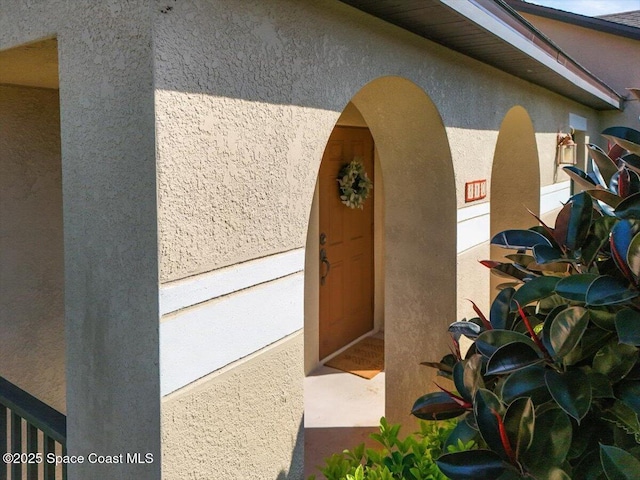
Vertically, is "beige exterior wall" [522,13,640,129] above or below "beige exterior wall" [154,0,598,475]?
above

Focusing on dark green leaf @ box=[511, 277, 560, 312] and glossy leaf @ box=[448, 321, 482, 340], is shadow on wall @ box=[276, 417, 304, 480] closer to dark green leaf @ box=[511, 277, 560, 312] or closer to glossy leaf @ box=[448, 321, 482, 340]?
glossy leaf @ box=[448, 321, 482, 340]

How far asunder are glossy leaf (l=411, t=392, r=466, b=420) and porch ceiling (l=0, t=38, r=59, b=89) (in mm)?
2122

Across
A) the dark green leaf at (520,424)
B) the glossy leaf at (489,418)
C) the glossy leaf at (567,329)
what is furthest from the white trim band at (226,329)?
the glossy leaf at (567,329)

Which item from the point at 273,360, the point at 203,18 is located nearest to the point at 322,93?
the point at 203,18

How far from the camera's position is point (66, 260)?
2.38 meters

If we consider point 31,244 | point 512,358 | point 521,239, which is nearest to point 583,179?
point 521,239

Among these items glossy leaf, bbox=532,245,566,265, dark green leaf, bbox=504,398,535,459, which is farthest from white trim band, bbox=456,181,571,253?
dark green leaf, bbox=504,398,535,459

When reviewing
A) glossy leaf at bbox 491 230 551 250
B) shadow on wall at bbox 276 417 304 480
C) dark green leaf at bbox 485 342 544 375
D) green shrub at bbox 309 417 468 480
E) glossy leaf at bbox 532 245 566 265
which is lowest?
shadow on wall at bbox 276 417 304 480

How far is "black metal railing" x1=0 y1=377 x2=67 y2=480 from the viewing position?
262 centimetres

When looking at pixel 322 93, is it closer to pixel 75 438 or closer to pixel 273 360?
pixel 273 360

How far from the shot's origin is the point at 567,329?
1760 millimetres

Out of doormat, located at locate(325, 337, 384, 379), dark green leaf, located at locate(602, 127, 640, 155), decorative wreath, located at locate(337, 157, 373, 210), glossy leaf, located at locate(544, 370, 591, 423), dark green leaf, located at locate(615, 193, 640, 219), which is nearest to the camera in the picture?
glossy leaf, located at locate(544, 370, 591, 423)

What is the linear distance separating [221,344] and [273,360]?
37cm

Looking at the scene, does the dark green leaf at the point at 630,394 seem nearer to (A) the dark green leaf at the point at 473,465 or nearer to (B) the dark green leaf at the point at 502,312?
(A) the dark green leaf at the point at 473,465
